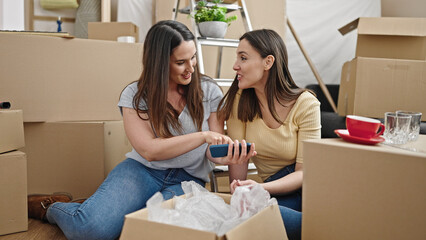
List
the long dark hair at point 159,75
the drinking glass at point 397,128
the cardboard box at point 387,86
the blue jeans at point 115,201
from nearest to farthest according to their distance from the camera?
the drinking glass at point 397,128
the blue jeans at point 115,201
the long dark hair at point 159,75
the cardboard box at point 387,86

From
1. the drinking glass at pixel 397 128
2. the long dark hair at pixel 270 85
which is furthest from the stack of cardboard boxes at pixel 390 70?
the drinking glass at pixel 397 128

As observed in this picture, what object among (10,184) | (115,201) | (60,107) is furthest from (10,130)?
(115,201)

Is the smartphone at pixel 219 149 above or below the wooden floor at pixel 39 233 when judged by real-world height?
above

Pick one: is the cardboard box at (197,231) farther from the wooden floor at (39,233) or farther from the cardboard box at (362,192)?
the wooden floor at (39,233)

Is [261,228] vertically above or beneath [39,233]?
above

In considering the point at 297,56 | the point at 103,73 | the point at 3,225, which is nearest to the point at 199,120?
the point at 103,73

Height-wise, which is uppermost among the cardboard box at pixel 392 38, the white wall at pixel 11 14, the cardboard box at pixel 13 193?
the white wall at pixel 11 14

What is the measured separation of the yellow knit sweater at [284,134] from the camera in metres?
1.34

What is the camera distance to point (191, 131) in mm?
1497

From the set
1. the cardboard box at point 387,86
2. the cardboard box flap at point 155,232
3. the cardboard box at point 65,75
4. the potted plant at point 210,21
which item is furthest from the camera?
the cardboard box at point 387,86

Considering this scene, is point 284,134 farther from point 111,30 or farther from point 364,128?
point 111,30

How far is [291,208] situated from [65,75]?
124 cm

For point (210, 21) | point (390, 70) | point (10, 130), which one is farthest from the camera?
point (390, 70)

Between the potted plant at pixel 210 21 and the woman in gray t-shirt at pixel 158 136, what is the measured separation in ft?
1.59
